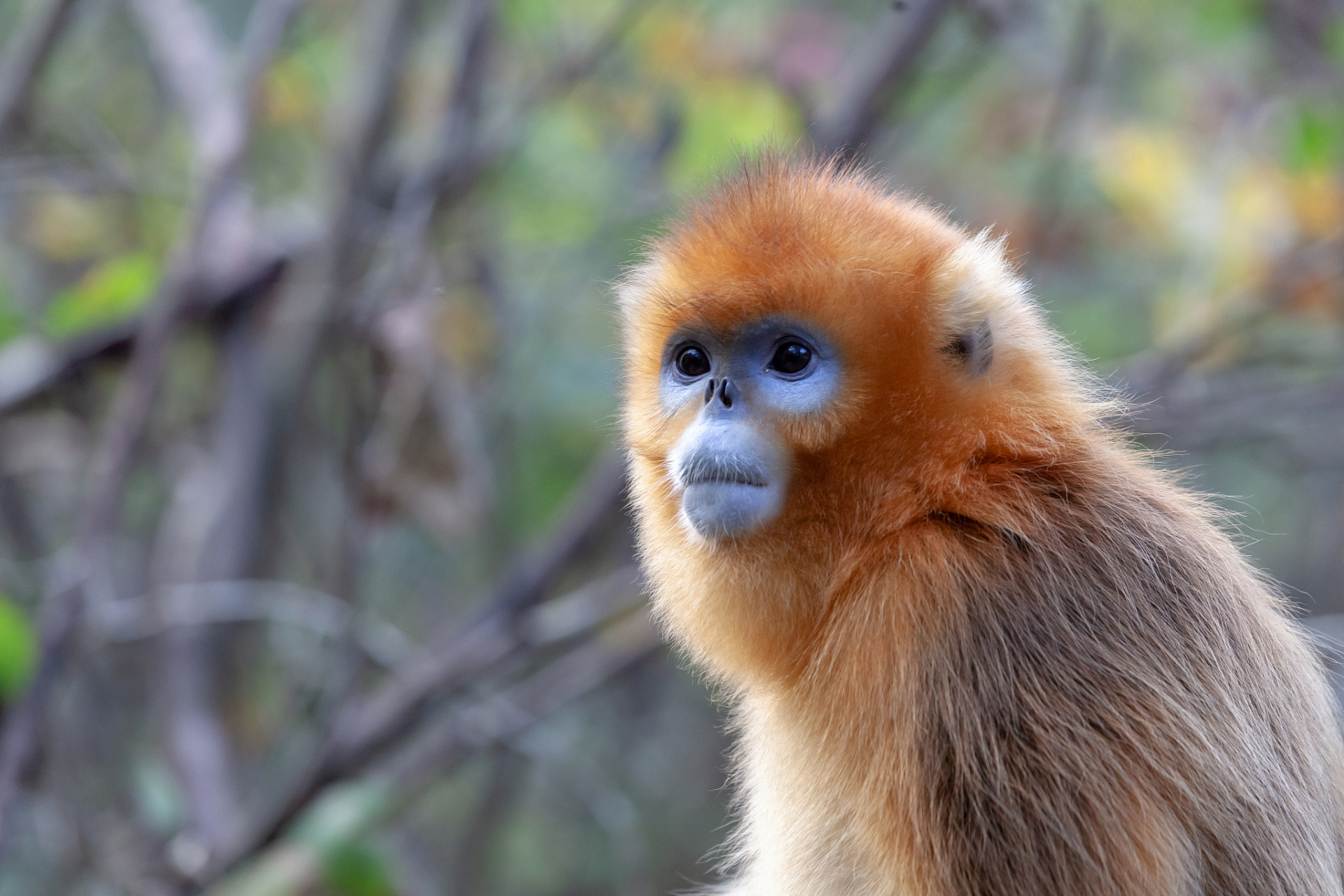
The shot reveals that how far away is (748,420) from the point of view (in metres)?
1.98

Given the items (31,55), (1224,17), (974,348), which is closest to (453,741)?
(31,55)

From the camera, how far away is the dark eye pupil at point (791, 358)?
200 cm

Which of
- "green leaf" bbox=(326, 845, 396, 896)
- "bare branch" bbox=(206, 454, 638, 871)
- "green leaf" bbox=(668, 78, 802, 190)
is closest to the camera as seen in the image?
"green leaf" bbox=(326, 845, 396, 896)

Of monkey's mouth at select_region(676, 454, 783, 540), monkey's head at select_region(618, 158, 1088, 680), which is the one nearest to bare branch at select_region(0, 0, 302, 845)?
Answer: monkey's head at select_region(618, 158, 1088, 680)

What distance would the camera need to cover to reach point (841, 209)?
80.4 inches

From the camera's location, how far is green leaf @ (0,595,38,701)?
2879mm

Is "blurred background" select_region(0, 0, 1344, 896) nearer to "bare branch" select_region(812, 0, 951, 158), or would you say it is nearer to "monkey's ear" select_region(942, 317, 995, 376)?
"bare branch" select_region(812, 0, 951, 158)

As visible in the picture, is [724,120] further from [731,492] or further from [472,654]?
[731,492]

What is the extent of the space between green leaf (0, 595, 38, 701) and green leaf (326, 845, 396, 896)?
92 cm

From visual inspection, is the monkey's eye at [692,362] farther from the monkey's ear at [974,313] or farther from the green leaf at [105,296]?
the green leaf at [105,296]

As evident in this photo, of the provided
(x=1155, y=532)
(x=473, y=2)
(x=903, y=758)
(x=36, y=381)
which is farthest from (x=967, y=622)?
(x=36, y=381)

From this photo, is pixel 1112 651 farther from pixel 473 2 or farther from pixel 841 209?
pixel 473 2

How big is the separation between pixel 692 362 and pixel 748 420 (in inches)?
9.9

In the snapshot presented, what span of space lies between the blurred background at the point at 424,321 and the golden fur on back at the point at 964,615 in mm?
704
